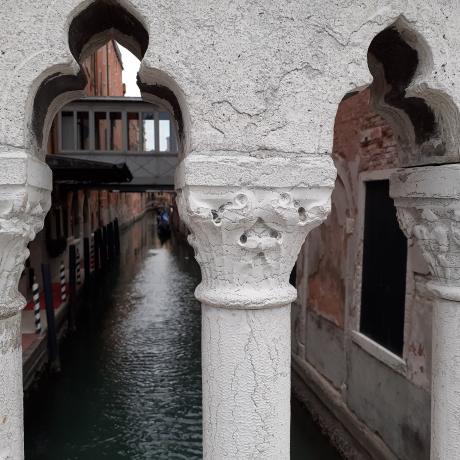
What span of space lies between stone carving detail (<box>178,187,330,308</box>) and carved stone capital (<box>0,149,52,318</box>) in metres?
0.45

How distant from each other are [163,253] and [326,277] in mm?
13174

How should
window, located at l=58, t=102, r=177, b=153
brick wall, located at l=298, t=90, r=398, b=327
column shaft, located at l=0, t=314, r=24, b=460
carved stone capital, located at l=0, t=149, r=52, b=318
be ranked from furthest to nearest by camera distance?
window, located at l=58, t=102, r=177, b=153
brick wall, located at l=298, t=90, r=398, b=327
column shaft, located at l=0, t=314, r=24, b=460
carved stone capital, located at l=0, t=149, r=52, b=318

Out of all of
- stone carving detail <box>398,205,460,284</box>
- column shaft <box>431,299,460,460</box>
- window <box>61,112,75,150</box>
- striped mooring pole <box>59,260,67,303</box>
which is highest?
window <box>61,112,75,150</box>

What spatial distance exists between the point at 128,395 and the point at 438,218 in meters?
4.02

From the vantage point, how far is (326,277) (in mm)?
4656

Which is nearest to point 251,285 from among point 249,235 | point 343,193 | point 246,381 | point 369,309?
point 249,235

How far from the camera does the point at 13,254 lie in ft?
5.18

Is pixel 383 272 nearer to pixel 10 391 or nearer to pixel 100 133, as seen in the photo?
pixel 10 391

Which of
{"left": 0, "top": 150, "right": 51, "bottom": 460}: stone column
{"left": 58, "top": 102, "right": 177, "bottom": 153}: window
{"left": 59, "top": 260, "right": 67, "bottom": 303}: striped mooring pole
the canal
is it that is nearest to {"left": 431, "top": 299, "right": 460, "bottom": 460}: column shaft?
{"left": 0, "top": 150, "right": 51, "bottom": 460}: stone column

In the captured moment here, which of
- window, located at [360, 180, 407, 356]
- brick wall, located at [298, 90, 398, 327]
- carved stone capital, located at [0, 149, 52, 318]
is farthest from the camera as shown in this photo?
brick wall, located at [298, 90, 398, 327]

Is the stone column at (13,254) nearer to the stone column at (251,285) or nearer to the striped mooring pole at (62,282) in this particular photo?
the stone column at (251,285)

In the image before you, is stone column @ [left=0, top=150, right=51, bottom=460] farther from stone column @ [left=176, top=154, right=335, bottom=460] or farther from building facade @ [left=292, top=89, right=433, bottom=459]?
Answer: building facade @ [left=292, top=89, right=433, bottom=459]

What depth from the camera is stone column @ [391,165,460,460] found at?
1.80m

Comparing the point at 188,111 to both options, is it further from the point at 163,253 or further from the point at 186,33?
the point at 163,253
